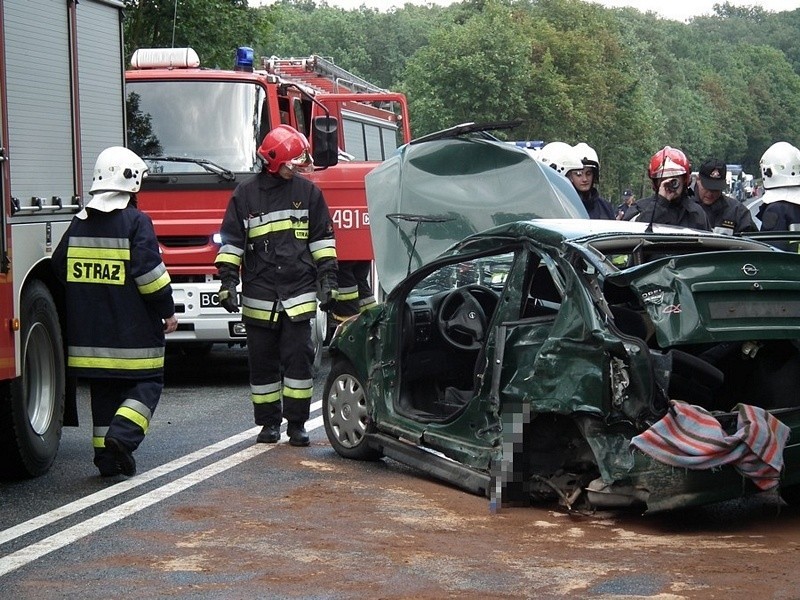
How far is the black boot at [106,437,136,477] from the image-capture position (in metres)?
8.49

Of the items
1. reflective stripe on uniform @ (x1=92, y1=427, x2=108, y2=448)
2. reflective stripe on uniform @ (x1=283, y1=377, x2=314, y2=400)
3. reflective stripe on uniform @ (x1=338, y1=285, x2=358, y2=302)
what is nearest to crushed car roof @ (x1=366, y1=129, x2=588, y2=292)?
reflective stripe on uniform @ (x1=338, y1=285, x2=358, y2=302)

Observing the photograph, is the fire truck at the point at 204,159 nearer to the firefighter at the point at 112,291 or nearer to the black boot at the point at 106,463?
the firefighter at the point at 112,291

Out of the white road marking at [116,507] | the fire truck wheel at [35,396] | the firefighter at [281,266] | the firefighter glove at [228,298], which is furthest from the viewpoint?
the firefighter at [281,266]

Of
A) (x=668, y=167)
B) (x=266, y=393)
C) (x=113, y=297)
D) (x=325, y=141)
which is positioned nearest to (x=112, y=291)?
(x=113, y=297)

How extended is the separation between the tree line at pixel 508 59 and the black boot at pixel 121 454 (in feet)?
48.6

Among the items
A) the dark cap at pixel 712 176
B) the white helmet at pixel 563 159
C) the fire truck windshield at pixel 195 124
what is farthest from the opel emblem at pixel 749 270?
the fire truck windshield at pixel 195 124

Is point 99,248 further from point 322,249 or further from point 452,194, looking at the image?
point 452,194

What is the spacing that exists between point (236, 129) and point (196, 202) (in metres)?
0.74

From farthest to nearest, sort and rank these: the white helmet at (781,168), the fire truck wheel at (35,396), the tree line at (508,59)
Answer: the tree line at (508,59), the white helmet at (781,168), the fire truck wheel at (35,396)

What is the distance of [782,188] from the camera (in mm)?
10812

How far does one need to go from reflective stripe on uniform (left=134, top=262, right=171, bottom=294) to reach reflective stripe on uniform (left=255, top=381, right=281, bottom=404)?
4.60ft

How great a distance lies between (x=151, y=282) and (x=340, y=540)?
240cm

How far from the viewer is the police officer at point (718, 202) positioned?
37.0 feet

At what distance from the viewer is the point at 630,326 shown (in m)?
7.23
